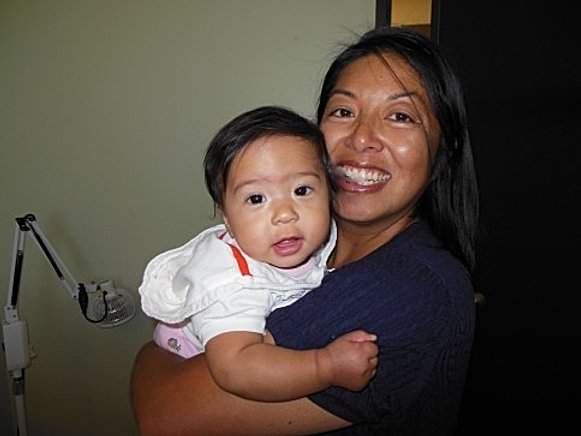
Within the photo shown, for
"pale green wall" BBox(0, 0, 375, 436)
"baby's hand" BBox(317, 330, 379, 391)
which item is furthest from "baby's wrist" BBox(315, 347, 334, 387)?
"pale green wall" BBox(0, 0, 375, 436)

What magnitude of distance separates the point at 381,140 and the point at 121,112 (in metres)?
1.32

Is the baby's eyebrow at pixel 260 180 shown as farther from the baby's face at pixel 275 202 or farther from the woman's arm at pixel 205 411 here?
the woman's arm at pixel 205 411

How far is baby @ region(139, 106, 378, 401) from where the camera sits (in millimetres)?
736

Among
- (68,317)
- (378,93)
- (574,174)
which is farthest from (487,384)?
(68,317)

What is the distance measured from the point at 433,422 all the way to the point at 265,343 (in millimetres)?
288

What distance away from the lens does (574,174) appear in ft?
5.42

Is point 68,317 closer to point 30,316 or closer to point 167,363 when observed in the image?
point 30,316

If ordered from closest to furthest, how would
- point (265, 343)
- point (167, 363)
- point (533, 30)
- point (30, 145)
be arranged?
1. point (265, 343)
2. point (167, 363)
3. point (533, 30)
4. point (30, 145)

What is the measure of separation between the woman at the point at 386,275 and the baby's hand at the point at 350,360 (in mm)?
22

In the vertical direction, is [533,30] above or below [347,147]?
above

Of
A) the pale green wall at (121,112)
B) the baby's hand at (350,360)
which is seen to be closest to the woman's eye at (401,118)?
the baby's hand at (350,360)

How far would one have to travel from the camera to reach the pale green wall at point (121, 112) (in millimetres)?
1890

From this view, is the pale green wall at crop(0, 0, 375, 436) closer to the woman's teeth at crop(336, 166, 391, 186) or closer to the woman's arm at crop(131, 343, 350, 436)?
the woman's teeth at crop(336, 166, 391, 186)

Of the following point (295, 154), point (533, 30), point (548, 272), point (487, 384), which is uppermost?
point (533, 30)
